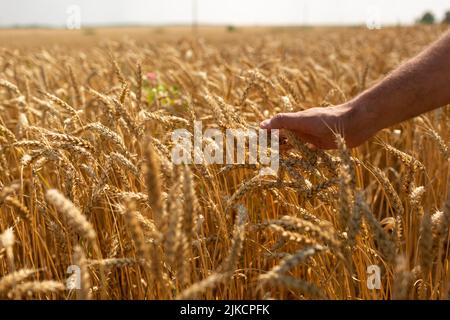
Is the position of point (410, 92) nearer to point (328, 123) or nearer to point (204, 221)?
point (328, 123)

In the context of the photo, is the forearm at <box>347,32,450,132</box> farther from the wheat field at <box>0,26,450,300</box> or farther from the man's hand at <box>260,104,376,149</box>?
the wheat field at <box>0,26,450,300</box>

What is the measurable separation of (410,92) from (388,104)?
73 millimetres

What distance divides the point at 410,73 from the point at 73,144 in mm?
1060

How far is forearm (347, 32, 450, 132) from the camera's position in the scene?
4.75 ft

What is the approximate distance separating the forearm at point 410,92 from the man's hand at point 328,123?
1 centimetres

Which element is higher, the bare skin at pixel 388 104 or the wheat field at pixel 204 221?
the bare skin at pixel 388 104

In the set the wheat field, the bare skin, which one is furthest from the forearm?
the wheat field

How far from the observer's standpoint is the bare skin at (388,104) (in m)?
1.46

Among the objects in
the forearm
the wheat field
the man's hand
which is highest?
the forearm

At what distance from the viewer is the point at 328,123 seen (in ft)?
5.16

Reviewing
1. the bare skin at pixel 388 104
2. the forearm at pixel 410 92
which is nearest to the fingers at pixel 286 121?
the bare skin at pixel 388 104

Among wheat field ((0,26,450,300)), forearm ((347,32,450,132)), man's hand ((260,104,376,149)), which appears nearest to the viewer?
wheat field ((0,26,450,300))

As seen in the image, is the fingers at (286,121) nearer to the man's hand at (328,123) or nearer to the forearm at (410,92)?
the man's hand at (328,123)
